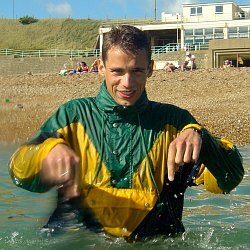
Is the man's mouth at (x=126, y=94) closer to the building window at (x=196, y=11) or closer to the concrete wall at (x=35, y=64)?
the concrete wall at (x=35, y=64)

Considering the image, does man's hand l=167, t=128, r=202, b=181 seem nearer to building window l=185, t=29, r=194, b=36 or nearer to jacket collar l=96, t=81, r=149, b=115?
jacket collar l=96, t=81, r=149, b=115

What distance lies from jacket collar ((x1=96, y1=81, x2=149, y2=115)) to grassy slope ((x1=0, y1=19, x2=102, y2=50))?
74.6m

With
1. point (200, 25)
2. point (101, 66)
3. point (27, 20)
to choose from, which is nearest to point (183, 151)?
point (101, 66)

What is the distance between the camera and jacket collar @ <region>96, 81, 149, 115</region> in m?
4.12

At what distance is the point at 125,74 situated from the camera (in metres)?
4.00

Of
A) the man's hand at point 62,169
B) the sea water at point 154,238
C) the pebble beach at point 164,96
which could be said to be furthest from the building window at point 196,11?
the man's hand at point 62,169

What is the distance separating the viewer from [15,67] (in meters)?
49.9

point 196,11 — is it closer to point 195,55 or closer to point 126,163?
point 195,55

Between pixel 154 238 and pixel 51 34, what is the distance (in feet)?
263

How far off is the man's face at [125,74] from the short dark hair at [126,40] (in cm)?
3

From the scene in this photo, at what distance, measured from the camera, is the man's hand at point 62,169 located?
3.38 metres

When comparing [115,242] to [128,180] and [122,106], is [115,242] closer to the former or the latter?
[128,180]

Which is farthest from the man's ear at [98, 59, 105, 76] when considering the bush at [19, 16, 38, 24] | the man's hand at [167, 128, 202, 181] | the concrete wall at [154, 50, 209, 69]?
the bush at [19, 16, 38, 24]

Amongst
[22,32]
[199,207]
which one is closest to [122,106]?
[199,207]
